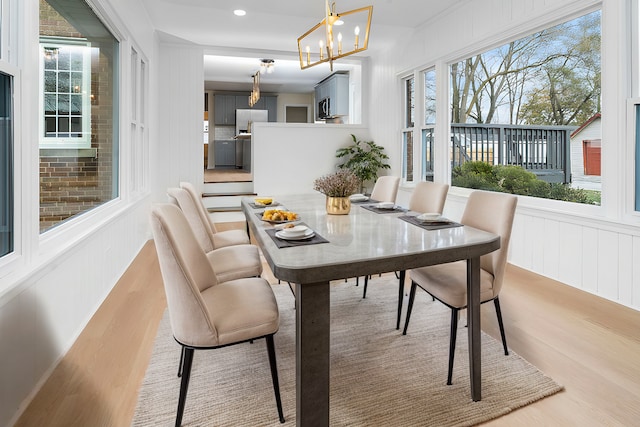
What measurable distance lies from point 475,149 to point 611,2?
6.19 ft

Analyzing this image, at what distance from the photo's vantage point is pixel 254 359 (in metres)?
2.08

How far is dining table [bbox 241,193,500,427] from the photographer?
4.39 ft

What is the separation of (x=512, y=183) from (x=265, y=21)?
142 inches

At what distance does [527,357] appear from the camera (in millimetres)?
2066

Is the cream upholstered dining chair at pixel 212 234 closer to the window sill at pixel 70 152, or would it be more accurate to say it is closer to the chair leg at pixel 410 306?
the window sill at pixel 70 152

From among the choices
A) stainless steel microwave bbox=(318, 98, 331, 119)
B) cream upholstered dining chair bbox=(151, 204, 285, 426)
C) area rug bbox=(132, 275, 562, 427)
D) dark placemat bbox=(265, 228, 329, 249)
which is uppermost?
stainless steel microwave bbox=(318, 98, 331, 119)

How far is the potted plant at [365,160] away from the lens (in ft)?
20.0

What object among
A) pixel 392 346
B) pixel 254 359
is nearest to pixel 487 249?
pixel 392 346

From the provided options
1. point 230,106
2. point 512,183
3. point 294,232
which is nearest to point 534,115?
point 512,183

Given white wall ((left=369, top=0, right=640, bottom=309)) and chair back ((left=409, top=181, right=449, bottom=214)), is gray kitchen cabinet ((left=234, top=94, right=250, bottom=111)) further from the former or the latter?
chair back ((left=409, top=181, right=449, bottom=214))

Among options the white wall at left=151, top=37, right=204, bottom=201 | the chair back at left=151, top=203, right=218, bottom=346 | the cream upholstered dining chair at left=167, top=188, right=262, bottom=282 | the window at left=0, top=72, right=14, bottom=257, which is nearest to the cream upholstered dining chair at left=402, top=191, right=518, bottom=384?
the cream upholstered dining chair at left=167, top=188, right=262, bottom=282

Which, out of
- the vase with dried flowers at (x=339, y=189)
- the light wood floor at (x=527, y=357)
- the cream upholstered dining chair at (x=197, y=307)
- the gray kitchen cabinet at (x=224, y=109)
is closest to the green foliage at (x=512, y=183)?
the light wood floor at (x=527, y=357)

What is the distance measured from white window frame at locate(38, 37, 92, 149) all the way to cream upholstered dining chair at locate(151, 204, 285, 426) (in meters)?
0.98

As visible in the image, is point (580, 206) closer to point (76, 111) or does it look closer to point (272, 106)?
point (76, 111)
